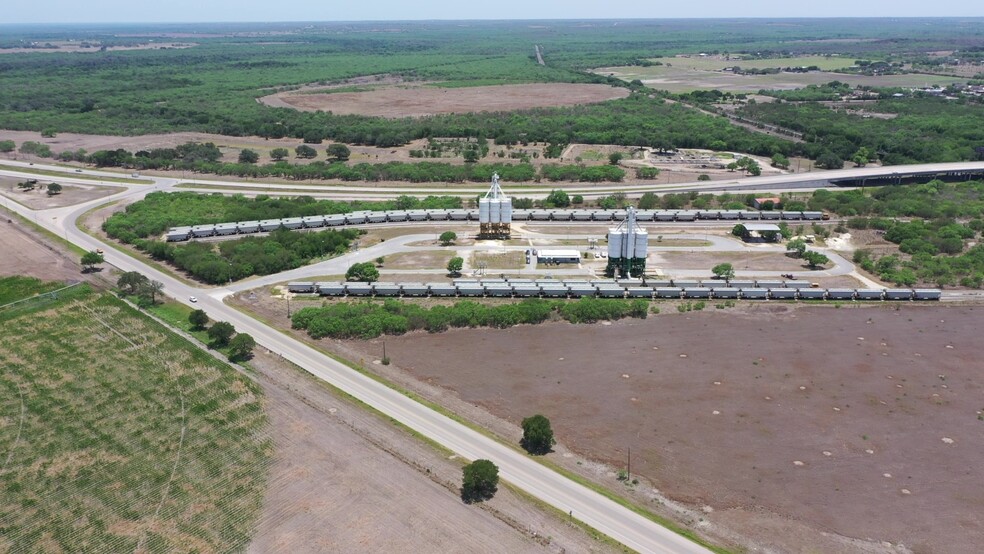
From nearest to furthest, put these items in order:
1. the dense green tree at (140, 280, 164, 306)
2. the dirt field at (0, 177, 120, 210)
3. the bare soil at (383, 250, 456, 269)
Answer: the dense green tree at (140, 280, 164, 306)
the bare soil at (383, 250, 456, 269)
the dirt field at (0, 177, 120, 210)

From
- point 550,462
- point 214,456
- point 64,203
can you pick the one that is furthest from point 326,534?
point 64,203

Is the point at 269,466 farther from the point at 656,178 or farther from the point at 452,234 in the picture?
the point at 656,178

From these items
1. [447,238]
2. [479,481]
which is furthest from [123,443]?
[447,238]

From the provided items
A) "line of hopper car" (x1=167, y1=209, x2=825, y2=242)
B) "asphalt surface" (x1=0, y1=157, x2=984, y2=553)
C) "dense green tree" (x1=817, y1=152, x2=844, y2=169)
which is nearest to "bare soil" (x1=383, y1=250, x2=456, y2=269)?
"asphalt surface" (x1=0, y1=157, x2=984, y2=553)

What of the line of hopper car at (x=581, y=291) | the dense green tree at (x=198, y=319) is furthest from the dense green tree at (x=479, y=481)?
the dense green tree at (x=198, y=319)

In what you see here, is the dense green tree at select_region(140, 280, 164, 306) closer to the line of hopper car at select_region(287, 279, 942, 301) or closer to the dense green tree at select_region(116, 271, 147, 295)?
the dense green tree at select_region(116, 271, 147, 295)

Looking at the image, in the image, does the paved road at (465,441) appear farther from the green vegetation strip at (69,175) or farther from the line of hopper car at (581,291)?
the green vegetation strip at (69,175)

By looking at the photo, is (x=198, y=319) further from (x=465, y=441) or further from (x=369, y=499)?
(x=369, y=499)
